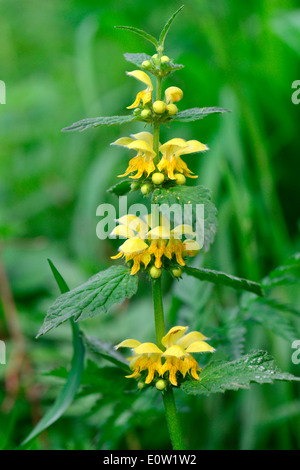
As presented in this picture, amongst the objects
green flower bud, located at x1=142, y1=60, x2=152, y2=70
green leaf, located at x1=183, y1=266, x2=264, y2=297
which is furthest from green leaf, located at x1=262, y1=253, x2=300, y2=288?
green flower bud, located at x1=142, y1=60, x2=152, y2=70

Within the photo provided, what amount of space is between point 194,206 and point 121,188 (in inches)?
6.2

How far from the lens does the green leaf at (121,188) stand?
2.15 feet

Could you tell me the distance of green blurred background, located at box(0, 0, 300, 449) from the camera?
1167mm

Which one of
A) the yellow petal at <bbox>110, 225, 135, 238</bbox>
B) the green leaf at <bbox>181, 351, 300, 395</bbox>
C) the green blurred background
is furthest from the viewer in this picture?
the green blurred background

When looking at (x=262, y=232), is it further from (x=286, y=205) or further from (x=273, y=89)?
(x=273, y=89)

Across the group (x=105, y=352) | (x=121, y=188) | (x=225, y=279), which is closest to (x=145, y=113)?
(x=121, y=188)

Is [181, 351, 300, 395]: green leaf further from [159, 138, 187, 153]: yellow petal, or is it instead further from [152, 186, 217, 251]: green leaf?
[159, 138, 187, 153]: yellow petal

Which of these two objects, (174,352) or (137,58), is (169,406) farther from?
(137,58)

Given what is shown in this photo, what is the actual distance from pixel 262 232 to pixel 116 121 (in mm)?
1139

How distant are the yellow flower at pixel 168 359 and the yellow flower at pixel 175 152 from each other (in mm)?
207

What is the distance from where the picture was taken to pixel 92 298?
22.4 inches

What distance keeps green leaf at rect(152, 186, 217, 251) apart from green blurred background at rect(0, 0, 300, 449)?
29 centimetres

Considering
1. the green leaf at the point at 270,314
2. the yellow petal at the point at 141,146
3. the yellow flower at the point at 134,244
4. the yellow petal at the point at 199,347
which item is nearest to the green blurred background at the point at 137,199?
the green leaf at the point at 270,314

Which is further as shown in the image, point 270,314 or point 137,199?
point 137,199
